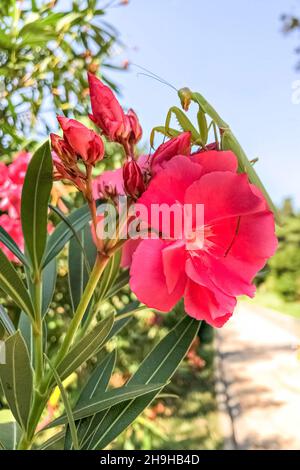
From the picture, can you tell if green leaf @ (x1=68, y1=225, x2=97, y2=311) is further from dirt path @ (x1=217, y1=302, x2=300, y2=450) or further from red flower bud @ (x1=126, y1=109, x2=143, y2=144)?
dirt path @ (x1=217, y1=302, x2=300, y2=450)

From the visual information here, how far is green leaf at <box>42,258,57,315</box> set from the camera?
644 millimetres

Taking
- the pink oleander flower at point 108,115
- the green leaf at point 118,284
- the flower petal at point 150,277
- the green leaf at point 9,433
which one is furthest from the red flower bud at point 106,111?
the green leaf at point 9,433

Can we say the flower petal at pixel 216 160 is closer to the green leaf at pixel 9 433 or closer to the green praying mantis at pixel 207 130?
the green praying mantis at pixel 207 130

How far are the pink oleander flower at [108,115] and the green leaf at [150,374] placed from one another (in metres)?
0.26

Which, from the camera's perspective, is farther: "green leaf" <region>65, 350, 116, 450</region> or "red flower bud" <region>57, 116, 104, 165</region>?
"green leaf" <region>65, 350, 116, 450</region>

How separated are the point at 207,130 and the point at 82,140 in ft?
0.32

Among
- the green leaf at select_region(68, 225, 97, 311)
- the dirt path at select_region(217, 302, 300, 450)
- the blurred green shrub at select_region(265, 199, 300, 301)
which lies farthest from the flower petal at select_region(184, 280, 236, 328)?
the blurred green shrub at select_region(265, 199, 300, 301)

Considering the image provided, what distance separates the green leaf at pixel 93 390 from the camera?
0.60 m

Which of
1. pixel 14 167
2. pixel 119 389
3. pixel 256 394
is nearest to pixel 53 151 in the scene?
pixel 119 389

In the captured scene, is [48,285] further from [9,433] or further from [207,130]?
[207,130]

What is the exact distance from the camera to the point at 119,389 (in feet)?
1.82

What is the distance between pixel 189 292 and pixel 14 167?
0.65m

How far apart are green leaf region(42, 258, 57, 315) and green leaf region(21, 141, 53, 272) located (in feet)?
0.34
